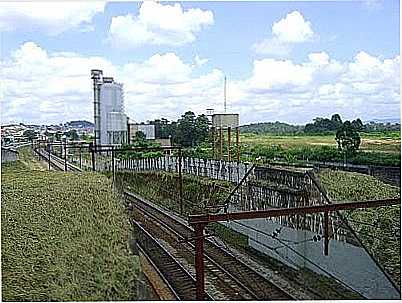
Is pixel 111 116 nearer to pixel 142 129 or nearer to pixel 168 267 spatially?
pixel 142 129

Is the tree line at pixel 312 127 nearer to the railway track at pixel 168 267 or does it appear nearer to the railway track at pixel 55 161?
the railway track at pixel 168 267

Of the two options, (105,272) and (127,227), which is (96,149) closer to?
(127,227)

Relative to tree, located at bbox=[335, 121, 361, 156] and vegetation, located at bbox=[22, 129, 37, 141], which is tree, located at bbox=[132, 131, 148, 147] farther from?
tree, located at bbox=[335, 121, 361, 156]

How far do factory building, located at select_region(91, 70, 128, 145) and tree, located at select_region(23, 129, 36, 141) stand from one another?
2.53 ft

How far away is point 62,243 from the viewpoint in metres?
3.94

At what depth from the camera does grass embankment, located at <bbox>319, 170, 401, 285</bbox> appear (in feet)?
15.0

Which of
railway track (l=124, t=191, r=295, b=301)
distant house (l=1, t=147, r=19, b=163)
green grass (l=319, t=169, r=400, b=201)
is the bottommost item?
railway track (l=124, t=191, r=295, b=301)

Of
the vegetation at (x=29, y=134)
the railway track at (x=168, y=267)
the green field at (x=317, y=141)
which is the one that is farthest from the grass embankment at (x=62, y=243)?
the green field at (x=317, y=141)

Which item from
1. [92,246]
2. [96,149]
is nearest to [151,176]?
[96,149]

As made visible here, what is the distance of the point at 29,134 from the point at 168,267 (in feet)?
7.77

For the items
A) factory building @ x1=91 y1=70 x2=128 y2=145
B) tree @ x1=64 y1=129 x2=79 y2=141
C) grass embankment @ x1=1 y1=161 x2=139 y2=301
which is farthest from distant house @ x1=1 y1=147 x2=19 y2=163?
factory building @ x1=91 y1=70 x2=128 y2=145

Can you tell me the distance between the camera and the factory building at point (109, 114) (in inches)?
224

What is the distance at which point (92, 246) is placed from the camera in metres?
4.11

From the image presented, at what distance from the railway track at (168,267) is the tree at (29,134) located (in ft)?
4.90
